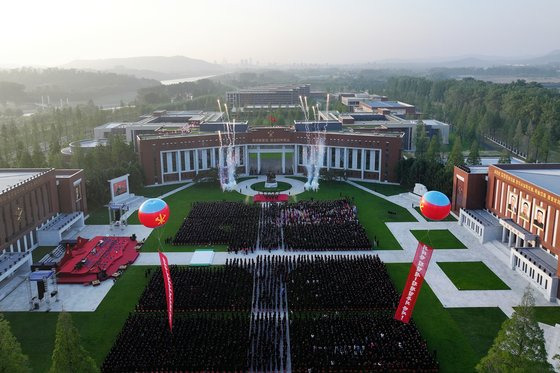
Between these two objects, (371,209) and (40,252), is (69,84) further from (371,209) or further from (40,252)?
(371,209)

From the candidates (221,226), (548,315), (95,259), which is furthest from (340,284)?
(95,259)

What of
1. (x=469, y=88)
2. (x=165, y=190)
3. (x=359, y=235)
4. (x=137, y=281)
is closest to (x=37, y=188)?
(x=137, y=281)

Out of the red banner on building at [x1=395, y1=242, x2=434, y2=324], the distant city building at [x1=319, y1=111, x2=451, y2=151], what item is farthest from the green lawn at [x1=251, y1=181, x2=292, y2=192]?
the red banner on building at [x1=395, y1=242, x2=434, y2=324]

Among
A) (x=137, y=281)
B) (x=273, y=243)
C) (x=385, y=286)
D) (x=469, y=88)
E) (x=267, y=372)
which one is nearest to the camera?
(x=267, y=372)

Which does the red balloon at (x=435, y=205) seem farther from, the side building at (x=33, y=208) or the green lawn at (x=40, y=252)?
the green lawn at (x=40, y=252)

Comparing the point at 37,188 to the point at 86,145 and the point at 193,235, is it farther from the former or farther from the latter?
the point at 86,145

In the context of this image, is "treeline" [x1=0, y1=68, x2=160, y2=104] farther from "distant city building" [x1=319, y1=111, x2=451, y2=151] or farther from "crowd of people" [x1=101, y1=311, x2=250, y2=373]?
"crowd of people" [x1=101, y1=311, x2=250, y2=373]
